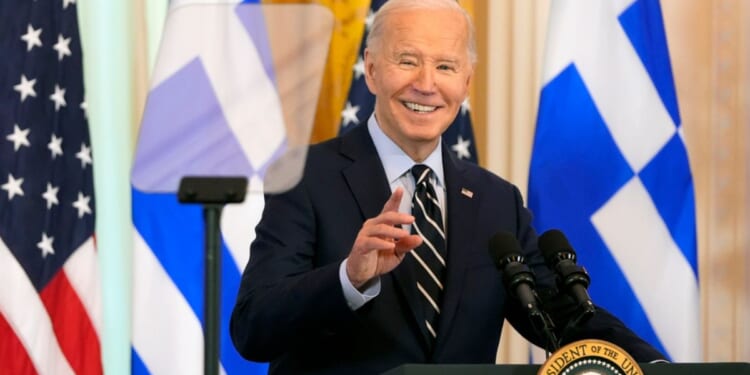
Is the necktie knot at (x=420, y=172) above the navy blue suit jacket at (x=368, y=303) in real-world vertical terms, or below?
above

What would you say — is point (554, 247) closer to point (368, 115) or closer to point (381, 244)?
point (381, 244)

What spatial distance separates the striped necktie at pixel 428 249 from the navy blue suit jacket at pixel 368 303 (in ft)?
0.08

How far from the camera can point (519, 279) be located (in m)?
2.21

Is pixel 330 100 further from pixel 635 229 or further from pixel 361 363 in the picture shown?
pixel 361 363

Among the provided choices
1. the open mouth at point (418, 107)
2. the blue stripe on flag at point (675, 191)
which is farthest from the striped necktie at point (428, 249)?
the blue stripe on flag at point (675, 191)

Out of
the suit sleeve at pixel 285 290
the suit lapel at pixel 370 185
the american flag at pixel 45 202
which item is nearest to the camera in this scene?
the suit sleeve at pixel 285 290

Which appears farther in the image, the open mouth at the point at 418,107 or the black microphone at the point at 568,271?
the open mouth at the point at 418,107

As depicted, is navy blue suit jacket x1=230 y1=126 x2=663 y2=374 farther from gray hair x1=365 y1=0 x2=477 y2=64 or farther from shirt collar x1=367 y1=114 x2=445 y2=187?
gray hair x1=365 y1=0 x2=477 y2=64

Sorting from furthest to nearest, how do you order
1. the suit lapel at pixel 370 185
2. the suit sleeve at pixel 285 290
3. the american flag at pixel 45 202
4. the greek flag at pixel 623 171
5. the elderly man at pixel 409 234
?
the greek flag at pixel 623 171 → the american flag at pixel 45 202 → the suit lapel at pixel 370 185 → the elderly man at pixel 409 234 → the suit sleeve at pixel 285 290

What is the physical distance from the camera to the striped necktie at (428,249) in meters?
2.82

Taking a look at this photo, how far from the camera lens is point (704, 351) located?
4.63m

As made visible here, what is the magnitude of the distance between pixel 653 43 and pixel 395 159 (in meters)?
1.72

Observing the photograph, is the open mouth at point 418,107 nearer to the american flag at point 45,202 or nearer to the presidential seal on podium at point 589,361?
the presidential seal on podium at point 589,361

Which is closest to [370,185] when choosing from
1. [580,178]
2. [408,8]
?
[408,8]
